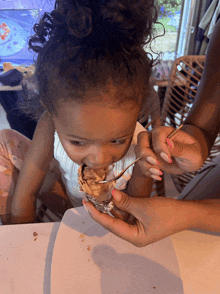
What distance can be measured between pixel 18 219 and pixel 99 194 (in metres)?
0.36

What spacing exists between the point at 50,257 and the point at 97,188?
0.70 ft

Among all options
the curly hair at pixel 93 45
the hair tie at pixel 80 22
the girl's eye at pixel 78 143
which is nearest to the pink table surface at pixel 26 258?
the girl's eye at pixel 78 143

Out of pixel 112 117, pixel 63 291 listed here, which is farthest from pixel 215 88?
pixel 63 291

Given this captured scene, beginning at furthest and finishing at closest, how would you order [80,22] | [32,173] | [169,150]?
1. [32,173]
2. [169,150]
3. [80,22]

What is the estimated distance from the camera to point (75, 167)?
2.81ft

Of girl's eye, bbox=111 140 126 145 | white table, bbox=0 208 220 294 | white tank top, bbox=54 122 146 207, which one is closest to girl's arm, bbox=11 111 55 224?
white tank top, bbox=54 122 146 207

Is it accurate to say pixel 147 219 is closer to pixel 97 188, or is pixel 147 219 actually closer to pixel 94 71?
pixel 97 188

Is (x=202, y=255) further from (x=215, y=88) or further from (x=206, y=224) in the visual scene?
(x=215, y=88)

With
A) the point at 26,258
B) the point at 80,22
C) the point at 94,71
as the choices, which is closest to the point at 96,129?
the point at 94,71

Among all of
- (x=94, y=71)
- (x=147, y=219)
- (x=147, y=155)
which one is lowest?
(x=147, y=219)

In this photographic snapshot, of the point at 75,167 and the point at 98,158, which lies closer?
the point at 98,158

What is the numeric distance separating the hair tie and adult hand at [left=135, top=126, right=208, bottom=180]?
12.6 inches

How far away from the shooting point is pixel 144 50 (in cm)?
60

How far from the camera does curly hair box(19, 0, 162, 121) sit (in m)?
0.47
